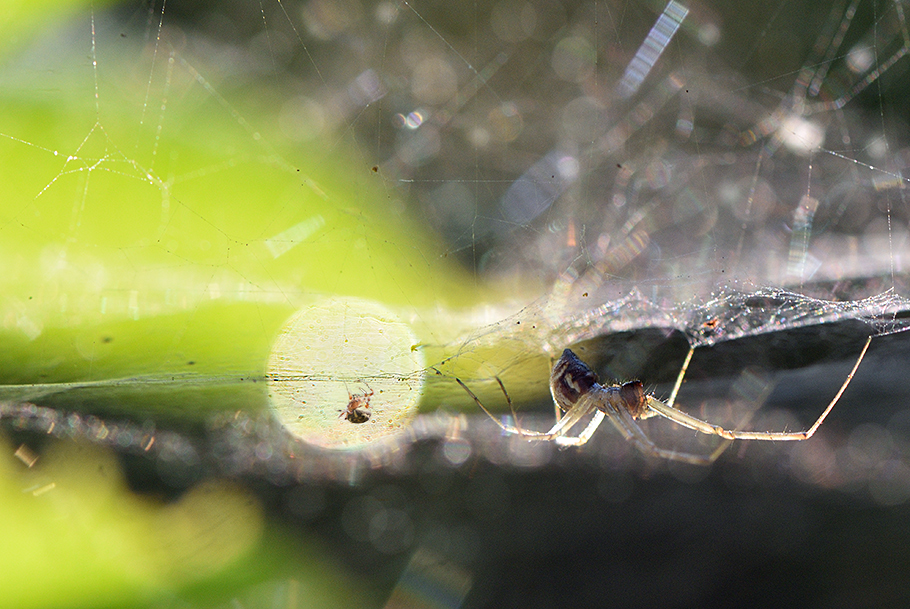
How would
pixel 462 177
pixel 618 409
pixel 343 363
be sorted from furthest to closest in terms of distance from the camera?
pixel 462 177 < pixel 618 409 < pixel 343 363

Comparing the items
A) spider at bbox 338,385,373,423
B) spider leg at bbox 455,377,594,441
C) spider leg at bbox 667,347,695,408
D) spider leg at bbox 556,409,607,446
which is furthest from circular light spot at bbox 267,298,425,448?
spider leg at bbox 667,347,695,408

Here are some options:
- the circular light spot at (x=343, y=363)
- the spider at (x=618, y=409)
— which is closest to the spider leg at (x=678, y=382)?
the spider at (x=618, y=409)

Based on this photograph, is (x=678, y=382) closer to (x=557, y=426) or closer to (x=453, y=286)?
(x=557, y=426)

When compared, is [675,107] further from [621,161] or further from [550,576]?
[550,576]

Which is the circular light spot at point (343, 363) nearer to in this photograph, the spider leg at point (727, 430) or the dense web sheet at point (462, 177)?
the dense web sheet at point (462, 177)

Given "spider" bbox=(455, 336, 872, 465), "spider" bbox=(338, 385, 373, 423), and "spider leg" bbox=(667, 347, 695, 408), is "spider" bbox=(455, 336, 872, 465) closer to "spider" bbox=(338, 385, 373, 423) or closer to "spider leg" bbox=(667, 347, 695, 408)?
"spider leg" bbox=(667, 347, 695, 408)

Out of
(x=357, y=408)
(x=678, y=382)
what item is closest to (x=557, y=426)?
(x=678, y=382)
